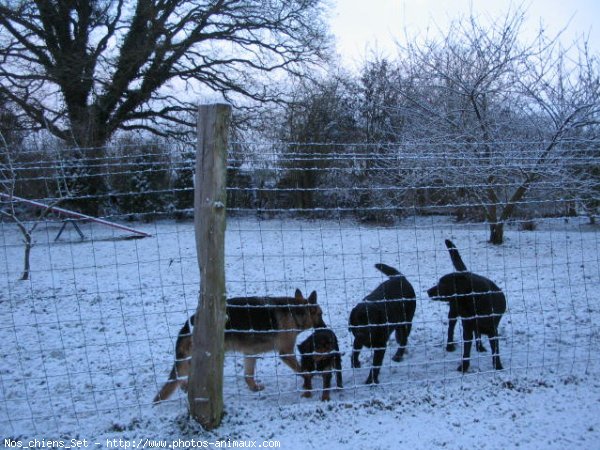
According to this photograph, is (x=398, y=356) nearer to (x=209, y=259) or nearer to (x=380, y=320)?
(x=380, y=320)

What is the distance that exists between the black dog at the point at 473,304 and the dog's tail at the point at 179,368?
2.37m

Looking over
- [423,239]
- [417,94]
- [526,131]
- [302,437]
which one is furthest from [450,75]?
[302,437]

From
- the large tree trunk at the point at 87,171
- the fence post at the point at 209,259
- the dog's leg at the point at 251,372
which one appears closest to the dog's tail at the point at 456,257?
the dog's leg at the point at 251,372

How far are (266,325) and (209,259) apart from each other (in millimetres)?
1531

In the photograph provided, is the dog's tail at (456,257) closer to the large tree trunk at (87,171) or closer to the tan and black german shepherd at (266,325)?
the tan and black german shepherd at (266,325)

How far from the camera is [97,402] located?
12.7 ft

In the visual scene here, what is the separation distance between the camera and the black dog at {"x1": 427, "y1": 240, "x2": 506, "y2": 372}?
438 cm

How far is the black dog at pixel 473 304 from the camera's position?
14.4 ft

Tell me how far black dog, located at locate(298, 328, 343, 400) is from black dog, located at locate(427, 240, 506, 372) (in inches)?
44.6

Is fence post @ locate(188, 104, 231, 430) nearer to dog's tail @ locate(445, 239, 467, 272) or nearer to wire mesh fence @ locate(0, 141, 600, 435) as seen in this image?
wire mesh fence @ locate(0, 141, 600, 435)

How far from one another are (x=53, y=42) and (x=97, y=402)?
65.1 feet

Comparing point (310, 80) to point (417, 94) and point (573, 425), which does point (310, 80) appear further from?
point (573, 425)

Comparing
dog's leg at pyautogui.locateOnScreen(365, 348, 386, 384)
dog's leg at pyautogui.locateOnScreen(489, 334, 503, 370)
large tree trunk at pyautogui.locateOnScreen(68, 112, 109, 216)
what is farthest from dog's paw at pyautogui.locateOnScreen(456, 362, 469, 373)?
large tree trunk at pyautogui.locateOnScreen(68, 112, 109, 216)

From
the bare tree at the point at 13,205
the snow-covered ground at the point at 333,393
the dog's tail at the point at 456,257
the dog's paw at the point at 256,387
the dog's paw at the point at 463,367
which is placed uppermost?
the bare tree at the point at 13,205
